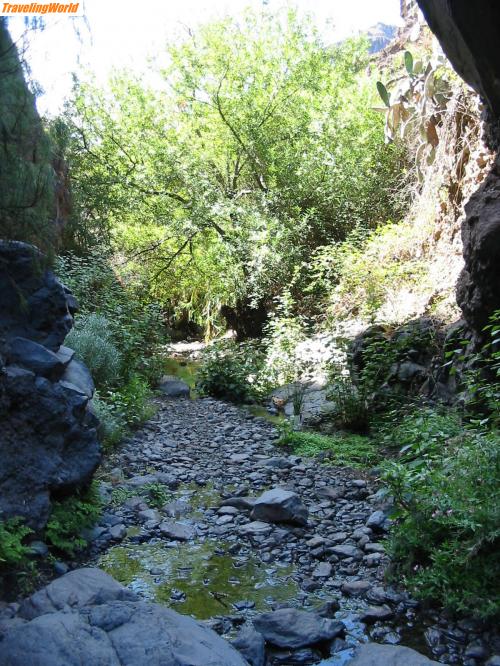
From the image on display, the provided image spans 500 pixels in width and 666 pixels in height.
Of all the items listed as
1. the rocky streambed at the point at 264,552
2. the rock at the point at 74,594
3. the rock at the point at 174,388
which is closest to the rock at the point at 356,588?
the rocky streambed at the point at 264,552

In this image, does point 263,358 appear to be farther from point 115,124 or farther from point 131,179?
point 115,124

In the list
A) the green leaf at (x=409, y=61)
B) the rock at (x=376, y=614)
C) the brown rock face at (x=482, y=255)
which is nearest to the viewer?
the rock at (x=376, y=614)

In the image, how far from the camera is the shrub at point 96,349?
7.35m

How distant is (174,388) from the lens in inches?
432

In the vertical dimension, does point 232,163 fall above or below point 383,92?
above

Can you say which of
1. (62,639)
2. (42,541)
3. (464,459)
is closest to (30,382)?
(42,541)

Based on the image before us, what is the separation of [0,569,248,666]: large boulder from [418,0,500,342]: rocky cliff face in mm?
4324

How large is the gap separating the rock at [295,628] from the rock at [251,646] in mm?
89

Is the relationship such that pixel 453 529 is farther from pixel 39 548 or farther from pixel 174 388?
pixel 174 388

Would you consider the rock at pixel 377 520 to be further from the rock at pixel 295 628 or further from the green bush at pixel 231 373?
the green bush at pixel 231 373

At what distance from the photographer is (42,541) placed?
13.3 ft

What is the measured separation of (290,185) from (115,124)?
5.00 metres

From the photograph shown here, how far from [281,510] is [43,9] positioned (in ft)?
13.6

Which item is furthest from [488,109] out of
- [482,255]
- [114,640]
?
[114,640]
